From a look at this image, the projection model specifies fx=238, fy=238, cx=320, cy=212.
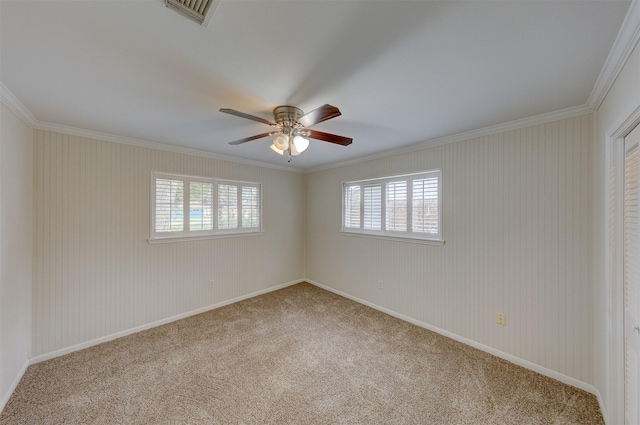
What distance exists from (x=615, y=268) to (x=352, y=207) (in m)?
2.91

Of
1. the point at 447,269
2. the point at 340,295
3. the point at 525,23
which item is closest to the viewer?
the point at 525,23

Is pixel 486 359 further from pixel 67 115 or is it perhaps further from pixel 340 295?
pixel 67 115

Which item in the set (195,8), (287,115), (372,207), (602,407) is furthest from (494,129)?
(195,8)

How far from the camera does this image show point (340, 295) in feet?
13.7

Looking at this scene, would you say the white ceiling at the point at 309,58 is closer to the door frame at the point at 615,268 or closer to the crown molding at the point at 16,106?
the crown molding at the point at 16,106

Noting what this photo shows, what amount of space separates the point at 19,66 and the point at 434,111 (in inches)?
115

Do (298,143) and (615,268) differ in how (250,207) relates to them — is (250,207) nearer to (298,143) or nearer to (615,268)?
(298,143)

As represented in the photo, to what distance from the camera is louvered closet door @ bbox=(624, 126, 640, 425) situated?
1.30 meters

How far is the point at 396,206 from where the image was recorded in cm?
347

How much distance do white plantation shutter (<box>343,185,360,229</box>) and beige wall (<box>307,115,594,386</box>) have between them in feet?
2.35

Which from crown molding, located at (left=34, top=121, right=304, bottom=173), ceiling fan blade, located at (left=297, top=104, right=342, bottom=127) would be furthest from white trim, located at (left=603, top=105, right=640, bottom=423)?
crown molding, located at (left=34, top=121, right=304, bottom=173)

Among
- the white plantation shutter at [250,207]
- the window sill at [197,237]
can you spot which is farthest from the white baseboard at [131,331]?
the white plantation shutter at [250,207]

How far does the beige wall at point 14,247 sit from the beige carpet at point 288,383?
9.4 inches

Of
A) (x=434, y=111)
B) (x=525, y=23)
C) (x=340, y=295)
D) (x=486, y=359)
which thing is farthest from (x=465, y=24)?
(x=340, y=295)
